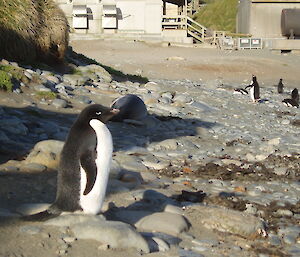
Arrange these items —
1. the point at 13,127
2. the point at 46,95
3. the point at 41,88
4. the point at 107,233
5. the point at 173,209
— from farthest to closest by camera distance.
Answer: the point at 41,88 → the point at 46,95 → the point at 13,127 → the point at 173,209 → the point at 107,233

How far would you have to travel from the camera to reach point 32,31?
1259cm

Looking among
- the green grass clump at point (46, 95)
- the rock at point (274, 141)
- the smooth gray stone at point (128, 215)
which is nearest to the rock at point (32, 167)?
the smooth gray stone at point (128, 215)

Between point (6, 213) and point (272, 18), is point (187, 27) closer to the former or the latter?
point (272, 18)

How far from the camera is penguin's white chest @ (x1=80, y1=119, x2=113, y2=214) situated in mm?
4391

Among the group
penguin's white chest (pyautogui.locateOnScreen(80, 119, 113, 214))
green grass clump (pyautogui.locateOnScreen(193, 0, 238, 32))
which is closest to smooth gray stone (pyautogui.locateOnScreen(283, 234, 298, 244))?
penguin's white chest (pyautogui.locateOnScreen(80, 119, 113, 214))

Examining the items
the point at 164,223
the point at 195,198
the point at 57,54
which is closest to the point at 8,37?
the point at 57,54

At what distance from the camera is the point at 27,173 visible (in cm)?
588

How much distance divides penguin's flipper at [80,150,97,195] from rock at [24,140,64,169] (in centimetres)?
182

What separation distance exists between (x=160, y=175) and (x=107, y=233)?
2.64 metres

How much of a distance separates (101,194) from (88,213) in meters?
0.18

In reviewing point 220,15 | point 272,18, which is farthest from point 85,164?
point 220,15

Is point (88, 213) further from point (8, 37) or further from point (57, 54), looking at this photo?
point (57, 54)

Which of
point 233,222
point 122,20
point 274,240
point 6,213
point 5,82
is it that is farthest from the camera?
point 122,20

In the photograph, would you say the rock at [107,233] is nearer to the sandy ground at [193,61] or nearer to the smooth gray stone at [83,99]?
the smooth gray stone at [83,99]
